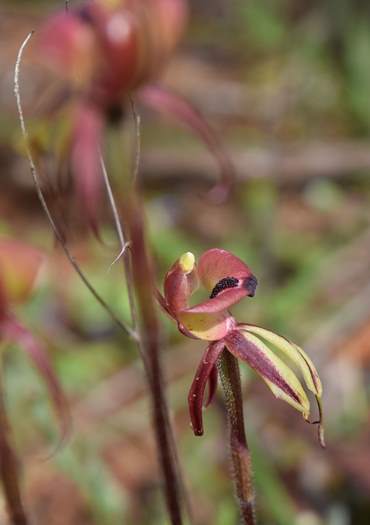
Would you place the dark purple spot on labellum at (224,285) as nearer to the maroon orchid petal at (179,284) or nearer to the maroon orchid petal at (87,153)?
the maroon orchid petal at (179,284)

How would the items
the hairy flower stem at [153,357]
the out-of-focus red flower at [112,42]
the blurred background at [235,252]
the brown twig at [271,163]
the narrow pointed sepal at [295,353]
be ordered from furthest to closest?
the brown twig at [271,163] < the blurred background at [235,252] < the out-of-focus red flower at [112,42] < the hairy flower stem at [153,357] < the narrow pointed sepal at [295,353]

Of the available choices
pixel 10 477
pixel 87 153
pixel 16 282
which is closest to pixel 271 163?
pixel 87 153

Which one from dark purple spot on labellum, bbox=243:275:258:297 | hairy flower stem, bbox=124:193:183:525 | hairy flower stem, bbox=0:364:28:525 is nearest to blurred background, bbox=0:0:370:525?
hairy flower stem, bbox=124:193:183:525

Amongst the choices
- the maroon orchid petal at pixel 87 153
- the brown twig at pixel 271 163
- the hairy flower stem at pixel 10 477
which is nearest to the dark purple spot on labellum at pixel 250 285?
the hairy flower stem at pixel 10 477

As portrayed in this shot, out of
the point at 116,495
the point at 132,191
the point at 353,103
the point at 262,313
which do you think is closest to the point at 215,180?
the point at 353,103

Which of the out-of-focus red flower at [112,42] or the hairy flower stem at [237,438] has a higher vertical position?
the out-of-focus red flower at [112,42]

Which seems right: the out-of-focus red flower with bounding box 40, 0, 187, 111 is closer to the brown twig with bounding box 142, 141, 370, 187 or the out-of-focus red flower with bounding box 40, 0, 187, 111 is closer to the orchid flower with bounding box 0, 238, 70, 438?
the orchid flower with bounding box 0, 238, 70, 438

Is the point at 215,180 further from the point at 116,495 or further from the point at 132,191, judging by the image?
the point at 132,191
